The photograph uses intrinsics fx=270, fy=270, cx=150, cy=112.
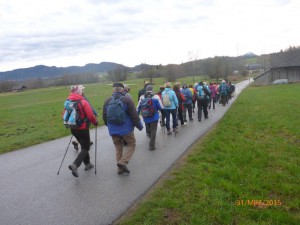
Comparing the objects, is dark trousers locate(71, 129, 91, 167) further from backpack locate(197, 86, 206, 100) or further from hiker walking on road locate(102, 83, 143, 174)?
backpack locate(197, 86, 206, 100)

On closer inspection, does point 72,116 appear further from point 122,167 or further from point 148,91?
point 148,91

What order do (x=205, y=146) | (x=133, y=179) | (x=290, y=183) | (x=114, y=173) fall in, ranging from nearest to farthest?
(x=290, y=183), (x=133, y=179), (x=114, y=173), (x=205, y=146)

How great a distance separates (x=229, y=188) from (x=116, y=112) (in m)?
2.81

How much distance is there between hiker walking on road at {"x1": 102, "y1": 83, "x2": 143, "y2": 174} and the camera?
19.7ft

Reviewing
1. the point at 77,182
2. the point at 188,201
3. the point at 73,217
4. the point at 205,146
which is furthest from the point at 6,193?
the point at 205,146

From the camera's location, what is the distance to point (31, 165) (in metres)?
7.33

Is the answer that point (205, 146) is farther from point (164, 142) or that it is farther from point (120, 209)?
point (120, 209)

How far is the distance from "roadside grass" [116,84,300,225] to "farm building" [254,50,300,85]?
51.5 metres

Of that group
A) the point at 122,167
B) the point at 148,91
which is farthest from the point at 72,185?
the point at 148,91

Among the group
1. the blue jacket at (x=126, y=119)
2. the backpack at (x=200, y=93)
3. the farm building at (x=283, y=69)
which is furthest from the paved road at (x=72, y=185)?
the farm building at (x=283, y=69)

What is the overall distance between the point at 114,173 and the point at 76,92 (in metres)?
2.06

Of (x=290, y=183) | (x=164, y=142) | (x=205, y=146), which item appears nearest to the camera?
(x=290, y=183)

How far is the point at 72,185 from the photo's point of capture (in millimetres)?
5711

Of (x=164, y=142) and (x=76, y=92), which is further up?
(x=76, y=92)
